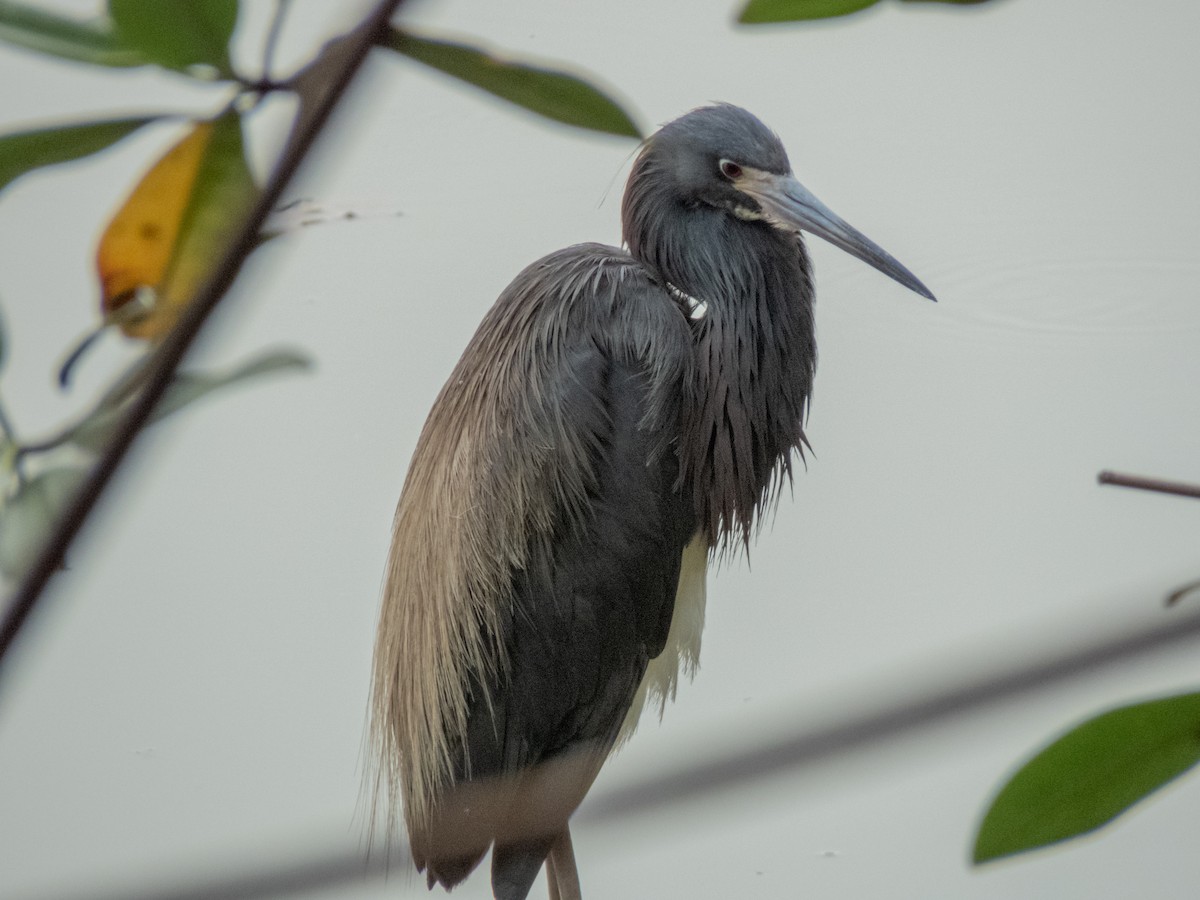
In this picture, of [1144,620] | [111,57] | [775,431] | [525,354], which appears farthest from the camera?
[775,431]

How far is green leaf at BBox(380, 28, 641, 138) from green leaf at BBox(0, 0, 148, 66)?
8 centimetres

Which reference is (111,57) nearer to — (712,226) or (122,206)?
(122,206)

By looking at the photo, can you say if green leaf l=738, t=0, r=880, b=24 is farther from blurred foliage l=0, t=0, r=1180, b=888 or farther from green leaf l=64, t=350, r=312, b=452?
green leaf l=64, t=350, r=312, b=452

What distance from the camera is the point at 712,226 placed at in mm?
1316

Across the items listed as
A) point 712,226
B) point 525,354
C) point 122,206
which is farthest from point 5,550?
point 712,226

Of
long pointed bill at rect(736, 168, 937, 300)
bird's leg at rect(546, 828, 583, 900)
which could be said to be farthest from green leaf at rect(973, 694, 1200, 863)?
bird's leg at rect(546, 828, 583, 900)

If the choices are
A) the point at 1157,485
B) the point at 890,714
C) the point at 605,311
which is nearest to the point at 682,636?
the point at 605,311

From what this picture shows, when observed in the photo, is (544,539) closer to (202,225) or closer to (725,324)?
(725,324)

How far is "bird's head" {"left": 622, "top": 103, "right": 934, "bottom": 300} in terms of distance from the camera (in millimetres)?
1280

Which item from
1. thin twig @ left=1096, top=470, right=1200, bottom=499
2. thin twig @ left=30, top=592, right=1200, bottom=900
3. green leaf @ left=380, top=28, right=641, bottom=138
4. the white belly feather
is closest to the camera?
thin twig @ left=30, top=592, right=1200, bottom=900

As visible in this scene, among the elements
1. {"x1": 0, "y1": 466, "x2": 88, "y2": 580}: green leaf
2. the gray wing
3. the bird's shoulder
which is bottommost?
the gray wing

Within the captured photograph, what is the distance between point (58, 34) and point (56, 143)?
0.04 metres

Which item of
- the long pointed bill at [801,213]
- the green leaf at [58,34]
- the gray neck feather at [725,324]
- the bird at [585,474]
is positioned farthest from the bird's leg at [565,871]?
the green leaf at [58,34]

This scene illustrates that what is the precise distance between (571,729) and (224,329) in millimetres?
1168
